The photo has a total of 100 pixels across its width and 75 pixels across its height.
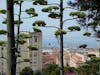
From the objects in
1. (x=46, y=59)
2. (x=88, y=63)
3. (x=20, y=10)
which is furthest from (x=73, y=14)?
(x=46, y=59)

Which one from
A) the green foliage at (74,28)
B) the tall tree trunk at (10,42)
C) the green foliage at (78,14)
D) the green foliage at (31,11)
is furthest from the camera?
the green foliage at (74,28)

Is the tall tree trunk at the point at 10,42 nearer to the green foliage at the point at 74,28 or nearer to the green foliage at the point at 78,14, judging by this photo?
the green foliage at the point at 78,14

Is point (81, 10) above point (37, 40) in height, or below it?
above

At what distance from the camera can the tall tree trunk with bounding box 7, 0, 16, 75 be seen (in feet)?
4.95

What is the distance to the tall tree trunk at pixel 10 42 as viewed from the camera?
4.95ft

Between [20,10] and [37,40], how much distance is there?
44.9m

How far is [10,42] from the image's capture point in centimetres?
154

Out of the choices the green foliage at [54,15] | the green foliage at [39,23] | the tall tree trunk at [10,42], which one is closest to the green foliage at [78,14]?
the green foliage at [54,15]

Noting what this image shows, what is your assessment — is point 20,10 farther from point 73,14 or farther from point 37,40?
point 37,40

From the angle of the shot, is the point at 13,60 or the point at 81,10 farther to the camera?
the point at 81,10

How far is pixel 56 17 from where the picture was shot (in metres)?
5.00

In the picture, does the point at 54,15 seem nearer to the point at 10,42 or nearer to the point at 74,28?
the point at 74,28

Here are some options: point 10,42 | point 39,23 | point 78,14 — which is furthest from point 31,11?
point 10,42

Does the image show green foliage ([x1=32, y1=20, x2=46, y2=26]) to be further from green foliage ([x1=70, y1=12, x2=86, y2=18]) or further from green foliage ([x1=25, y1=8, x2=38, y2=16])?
green foliage ([x1=70, y1=12, x2=86, y2=18])
